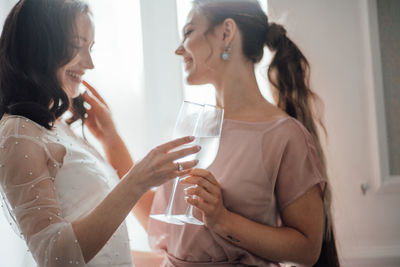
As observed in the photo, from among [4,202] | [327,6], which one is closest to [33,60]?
[4,202]

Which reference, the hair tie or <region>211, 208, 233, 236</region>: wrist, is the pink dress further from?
the hair tie

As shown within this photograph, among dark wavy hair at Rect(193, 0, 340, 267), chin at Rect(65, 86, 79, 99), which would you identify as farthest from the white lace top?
dark wavy hair at Rect(193, 0, 340, 267)

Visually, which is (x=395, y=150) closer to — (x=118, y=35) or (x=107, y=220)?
(x=107, y=220)

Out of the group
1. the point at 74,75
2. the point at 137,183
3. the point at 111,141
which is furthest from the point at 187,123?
the point at 111,141

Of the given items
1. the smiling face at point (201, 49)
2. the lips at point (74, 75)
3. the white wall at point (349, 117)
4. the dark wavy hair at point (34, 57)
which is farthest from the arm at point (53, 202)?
the white wall at point (349, 117)

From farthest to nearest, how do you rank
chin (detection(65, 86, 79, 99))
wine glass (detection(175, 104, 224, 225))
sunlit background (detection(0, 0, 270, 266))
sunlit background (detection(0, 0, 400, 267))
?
sunlit background (detection(0, 0, 270, 266)), sunlit background (detection(0, 0, 400, 267)), chin (detection(65, 86, 79, 99)), wine glass (detection(175, 104, 224, 225))

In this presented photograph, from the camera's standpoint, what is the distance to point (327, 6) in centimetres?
126

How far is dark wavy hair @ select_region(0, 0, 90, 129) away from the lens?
813 mm

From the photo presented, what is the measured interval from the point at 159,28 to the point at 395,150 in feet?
3.01

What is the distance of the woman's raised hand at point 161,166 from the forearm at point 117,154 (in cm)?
39

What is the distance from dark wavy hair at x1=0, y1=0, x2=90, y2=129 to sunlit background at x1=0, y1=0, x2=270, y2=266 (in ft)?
1.97

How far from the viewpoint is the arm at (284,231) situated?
2.71ft

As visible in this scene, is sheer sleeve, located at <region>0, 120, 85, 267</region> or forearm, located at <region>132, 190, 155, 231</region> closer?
sheer sleeve, located at <region>0, 120, 85, 267</region>

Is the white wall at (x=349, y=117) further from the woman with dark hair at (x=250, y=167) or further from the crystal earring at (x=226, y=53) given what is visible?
the crystal earring at (x=226, y=53)
